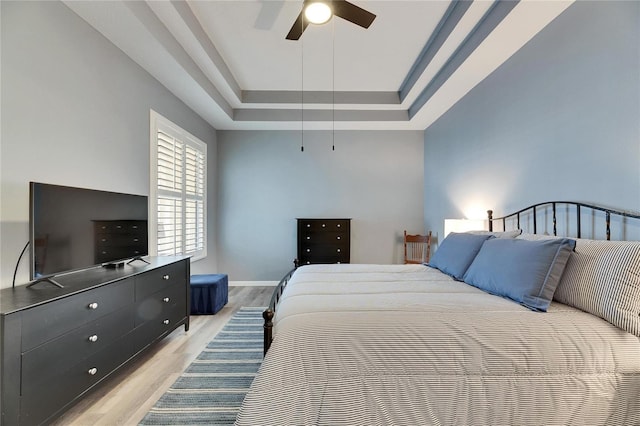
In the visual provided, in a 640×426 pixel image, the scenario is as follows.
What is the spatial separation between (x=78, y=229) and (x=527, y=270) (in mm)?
2796

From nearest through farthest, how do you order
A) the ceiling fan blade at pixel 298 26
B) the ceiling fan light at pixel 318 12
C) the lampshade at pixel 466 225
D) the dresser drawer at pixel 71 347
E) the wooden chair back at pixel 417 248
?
the dresser drawer at pixel 71 347 < the ceiling fan light at pixel 318 12 < the ceiling fan blade at pixel 298 26 < the lampshade at pixel 466 225 < the wooden chair back at pixel 417 248

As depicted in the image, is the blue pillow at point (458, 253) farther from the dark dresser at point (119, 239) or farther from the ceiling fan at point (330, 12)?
the dark dresser at point (119, 239)

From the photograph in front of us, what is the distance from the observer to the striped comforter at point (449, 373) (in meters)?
1.23

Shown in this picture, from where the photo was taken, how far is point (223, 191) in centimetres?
496

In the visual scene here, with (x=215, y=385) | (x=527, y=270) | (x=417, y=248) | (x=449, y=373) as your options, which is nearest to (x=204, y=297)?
(x=215, y=385)

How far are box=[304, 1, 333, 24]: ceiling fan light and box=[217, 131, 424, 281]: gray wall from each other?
2882mm

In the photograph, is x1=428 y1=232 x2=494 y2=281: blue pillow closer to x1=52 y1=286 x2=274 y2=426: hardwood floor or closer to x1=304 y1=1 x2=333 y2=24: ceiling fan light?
x1=304 y1=1 x2=333 y2=24: ceiling fan light

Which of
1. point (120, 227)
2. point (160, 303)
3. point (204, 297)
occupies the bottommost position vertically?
point (204, 297)

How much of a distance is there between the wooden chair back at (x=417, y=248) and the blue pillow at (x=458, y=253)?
200cm

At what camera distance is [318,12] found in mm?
1971

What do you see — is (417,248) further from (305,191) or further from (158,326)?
(158,326)

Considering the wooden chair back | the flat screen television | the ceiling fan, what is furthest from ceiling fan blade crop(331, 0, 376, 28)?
the wooden chair back

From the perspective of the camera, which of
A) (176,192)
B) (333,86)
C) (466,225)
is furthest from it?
(333,86)

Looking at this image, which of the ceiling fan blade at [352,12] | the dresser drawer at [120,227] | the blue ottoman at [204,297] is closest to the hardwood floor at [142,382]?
the blue ottoman at [204,297]
